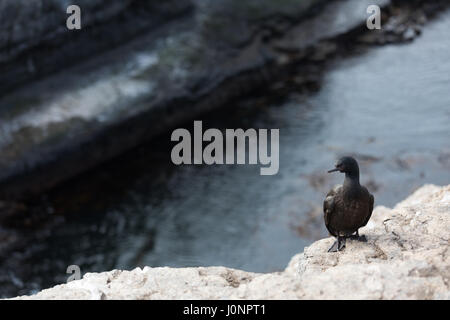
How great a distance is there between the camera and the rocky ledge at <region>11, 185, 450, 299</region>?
20.3 feet

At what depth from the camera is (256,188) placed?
54.4 ft

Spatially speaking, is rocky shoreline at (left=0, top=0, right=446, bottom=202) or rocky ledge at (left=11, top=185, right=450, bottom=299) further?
rocky shoreline at (left=0, top=0, right=446, bottom=202)

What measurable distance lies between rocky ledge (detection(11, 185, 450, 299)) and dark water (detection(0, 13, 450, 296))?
6.44 m

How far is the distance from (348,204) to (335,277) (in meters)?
1.62

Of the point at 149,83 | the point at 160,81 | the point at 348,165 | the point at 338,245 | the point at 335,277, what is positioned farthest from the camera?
the point at 160,81

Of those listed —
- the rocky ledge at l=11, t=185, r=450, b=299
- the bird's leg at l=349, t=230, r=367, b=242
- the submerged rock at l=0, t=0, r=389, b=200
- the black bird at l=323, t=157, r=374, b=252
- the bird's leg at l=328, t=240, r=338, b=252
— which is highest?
the submerged rock at l=0, t=0, r=389, b=200

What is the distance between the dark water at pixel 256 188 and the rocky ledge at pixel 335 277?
644 centimetres

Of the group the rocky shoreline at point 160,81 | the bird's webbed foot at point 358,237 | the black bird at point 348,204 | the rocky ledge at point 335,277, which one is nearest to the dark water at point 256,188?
the rocky shoreline at point 160,81

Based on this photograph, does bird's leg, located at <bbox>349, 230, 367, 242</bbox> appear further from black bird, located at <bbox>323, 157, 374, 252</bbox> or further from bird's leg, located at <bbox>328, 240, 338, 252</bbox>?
bird's leg, located at <bbox>328, 240, 338, 252</bbox>

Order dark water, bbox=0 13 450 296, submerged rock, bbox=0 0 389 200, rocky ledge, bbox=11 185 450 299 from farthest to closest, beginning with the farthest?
submerged rock, bbox=0 0 389 200 < dark water, bbox=0 13 450 296 < rocky ledge, bbox=11 185 450 299

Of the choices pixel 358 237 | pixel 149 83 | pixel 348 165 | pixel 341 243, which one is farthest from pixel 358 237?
pixel 149 83

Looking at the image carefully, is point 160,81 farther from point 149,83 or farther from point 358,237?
point 358,237

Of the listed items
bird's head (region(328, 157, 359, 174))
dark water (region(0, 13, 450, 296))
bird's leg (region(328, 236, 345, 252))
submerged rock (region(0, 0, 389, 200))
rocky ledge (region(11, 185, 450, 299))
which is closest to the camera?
rocky ledge (region(11, 185, 450, 299))

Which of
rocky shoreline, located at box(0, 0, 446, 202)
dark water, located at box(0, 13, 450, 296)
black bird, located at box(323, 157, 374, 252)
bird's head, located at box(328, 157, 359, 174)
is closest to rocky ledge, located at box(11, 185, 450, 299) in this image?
black bird, located at box(323, 157, 374, 252)
